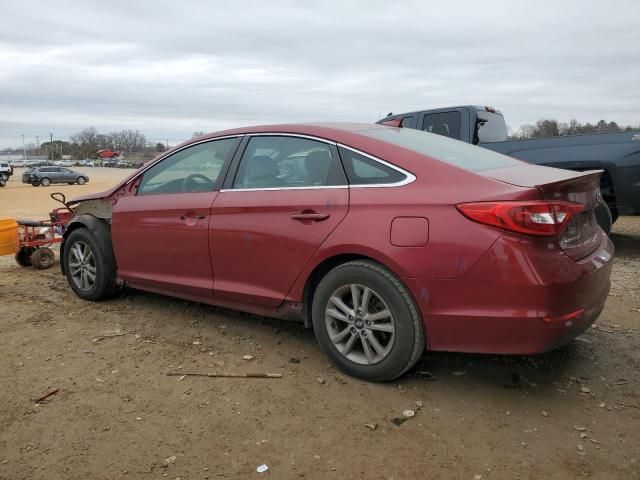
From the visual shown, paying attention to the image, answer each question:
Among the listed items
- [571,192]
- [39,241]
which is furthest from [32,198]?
[571,192]

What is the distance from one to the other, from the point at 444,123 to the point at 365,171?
211 inches

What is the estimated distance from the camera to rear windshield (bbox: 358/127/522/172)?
3.34 metres

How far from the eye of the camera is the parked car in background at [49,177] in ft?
135

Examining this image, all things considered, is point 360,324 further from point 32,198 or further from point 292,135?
point 32,198

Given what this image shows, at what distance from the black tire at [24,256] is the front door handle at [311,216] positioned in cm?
481

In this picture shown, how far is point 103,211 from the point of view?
5.05m

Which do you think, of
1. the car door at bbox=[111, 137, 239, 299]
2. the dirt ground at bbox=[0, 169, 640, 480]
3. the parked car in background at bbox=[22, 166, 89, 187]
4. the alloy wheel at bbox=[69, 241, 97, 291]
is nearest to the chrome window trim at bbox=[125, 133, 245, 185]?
the car door at bbox=[111, 137, 239, 299]

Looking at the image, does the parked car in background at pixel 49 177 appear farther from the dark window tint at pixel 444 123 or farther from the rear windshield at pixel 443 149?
the rear windshield at pixel 443 149

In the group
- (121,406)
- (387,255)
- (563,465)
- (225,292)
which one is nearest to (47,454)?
(121,406)

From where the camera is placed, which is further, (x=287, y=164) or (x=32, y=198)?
(x=32, y=198)

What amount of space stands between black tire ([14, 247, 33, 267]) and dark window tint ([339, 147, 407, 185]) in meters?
5.07

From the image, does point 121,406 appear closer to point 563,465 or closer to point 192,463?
point 192,463

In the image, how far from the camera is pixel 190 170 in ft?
14.4

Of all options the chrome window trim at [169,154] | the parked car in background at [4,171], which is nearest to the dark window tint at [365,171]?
the chrome window trim at [169,154]
